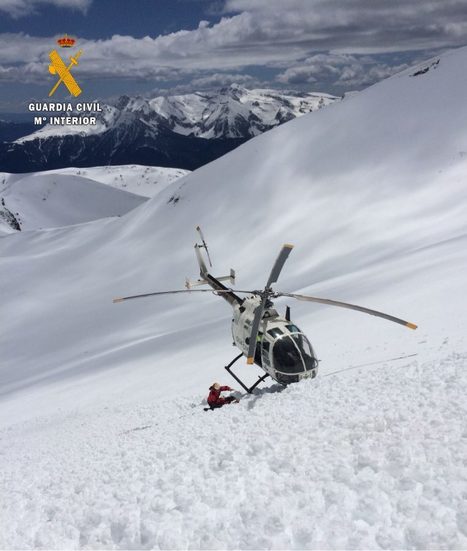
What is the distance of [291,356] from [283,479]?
4.82 m

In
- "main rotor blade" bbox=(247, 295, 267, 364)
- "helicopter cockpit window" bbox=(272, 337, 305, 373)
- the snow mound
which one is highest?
"main rotor blade" bbox=(247, 295, 267, 364)

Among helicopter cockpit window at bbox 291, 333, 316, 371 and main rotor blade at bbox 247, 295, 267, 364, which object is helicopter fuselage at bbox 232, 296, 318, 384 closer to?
helicopter cockpit window at bbox 291, 333, 316, 371

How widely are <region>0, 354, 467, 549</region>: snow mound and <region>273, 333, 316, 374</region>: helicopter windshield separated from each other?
107cm

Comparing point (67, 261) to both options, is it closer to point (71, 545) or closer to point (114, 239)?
point (114, 239)

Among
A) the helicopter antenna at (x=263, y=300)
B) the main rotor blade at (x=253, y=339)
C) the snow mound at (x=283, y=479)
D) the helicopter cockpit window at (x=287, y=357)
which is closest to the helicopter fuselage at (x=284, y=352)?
the helicopter cockpit window at (x=287, y=357)

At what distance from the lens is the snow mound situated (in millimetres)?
6258

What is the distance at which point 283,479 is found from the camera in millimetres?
7316

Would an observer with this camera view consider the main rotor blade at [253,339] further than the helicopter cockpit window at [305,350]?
Answer: No

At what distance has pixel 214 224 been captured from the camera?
68438 mm

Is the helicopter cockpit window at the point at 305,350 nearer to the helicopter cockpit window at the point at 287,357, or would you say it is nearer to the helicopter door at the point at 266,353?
the helicopter cockpit window at the point at 287,357

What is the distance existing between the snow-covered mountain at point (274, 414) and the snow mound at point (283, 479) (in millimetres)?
30

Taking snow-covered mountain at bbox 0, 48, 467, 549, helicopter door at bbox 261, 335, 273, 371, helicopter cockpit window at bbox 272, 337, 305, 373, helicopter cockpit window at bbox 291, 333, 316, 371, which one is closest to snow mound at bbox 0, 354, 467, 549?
snow-covered mountain at bbox 0, 48, 467, 549

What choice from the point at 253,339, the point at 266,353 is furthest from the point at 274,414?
the point at 266,353

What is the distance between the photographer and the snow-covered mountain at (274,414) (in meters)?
6.61
